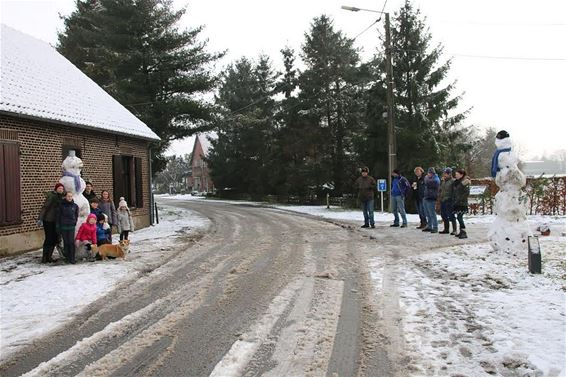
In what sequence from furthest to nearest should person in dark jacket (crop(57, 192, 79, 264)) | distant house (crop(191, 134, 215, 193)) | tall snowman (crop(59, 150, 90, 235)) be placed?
distant house (crop(191, 134, 215, 193)) → tall snowman (crop(59, 150, 90, 235)) → person in dark jacket (crop(57, 192, 79, 264))

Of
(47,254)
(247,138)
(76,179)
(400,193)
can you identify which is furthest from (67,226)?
(247,138)

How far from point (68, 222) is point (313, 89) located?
73.2 ft

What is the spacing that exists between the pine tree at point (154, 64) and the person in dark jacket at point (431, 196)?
1398 cm

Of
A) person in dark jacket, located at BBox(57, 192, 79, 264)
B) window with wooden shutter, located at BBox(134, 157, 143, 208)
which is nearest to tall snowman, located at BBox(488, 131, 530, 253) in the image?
person in dark jacket, located at BBox(57, 192, 79, 264)

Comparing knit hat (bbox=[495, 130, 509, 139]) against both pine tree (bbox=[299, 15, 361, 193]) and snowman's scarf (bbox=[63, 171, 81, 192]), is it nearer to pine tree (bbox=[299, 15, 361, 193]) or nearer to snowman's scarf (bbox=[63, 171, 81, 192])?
snowman's scarf (bbox=[63, 171, 81, 192])

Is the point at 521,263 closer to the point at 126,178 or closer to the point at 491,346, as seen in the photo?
the point at 491,346

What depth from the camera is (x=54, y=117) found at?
1165 cm

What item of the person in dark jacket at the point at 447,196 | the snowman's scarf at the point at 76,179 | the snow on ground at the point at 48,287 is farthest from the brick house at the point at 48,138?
the person in dark jacket at the point at 447,196

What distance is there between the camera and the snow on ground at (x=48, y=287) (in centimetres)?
522

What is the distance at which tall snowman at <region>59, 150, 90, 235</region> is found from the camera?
936cm

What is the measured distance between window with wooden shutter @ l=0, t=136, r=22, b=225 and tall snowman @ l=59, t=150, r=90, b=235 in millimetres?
1829

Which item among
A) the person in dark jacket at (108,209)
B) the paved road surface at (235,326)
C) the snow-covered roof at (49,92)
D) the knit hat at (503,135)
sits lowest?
the paved road surface at (235,326)

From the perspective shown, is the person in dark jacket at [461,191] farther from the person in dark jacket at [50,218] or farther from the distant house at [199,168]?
the distant house at [199,168]

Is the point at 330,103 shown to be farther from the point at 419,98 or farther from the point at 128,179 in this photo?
the point at 128,179
